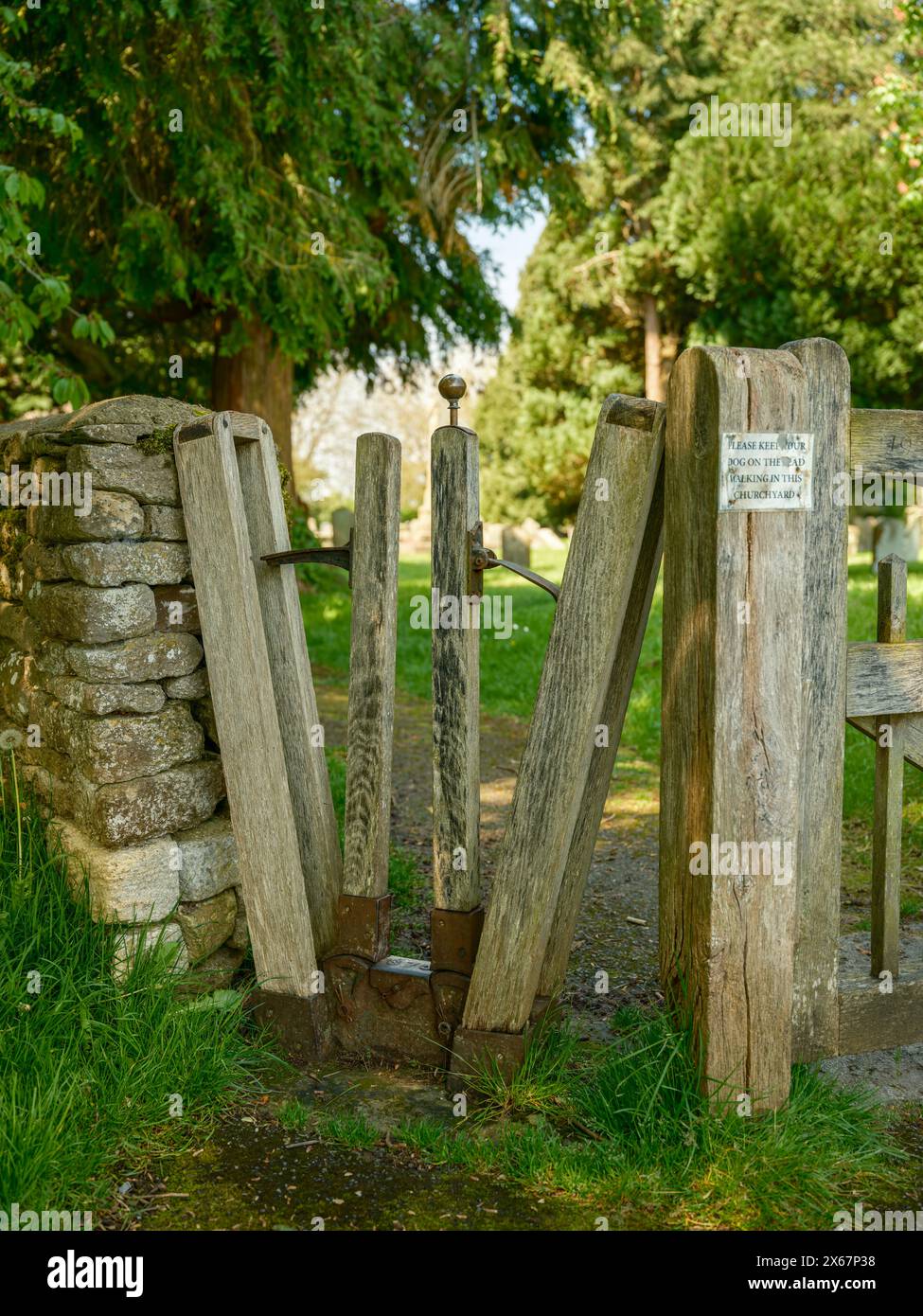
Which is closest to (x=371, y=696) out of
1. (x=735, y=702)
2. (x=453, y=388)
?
(x=453, y=388)

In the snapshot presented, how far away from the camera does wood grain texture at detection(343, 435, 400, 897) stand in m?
3.17

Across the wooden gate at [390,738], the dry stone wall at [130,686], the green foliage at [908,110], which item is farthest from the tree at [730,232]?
the wooden gate at [390,738]

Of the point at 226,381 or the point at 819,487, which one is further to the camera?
the point at 226,381

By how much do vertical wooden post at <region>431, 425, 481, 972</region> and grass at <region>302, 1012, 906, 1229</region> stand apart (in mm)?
453

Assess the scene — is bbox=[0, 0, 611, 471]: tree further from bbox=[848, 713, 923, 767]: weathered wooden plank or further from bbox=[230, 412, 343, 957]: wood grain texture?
bbox=[848, 713, 923, 767]: weathered wooden plank

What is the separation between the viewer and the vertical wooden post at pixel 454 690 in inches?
119

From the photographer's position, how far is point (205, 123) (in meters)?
7.95

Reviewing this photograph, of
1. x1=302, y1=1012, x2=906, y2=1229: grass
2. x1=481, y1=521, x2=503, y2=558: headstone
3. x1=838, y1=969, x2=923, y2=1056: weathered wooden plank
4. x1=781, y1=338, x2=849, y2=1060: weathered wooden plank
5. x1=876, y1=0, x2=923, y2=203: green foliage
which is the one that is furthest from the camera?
x1=481, y1=521, x2=503, y2=558: headstone

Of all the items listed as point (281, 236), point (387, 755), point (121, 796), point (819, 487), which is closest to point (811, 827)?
point (819, 487)

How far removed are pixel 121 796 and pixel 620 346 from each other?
22.5 m

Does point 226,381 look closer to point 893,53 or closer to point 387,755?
point 387,755

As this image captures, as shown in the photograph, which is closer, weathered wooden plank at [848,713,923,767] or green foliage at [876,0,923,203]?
weathered wooden plank at [848,713,923,767]

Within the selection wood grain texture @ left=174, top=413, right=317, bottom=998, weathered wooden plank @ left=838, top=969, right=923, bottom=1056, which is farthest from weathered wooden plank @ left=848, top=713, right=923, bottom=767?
wood grain texture @ left=174, top=413, right=317, bottom=998

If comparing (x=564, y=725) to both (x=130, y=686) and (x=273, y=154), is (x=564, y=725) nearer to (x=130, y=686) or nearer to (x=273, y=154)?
(x=130, y=686)
